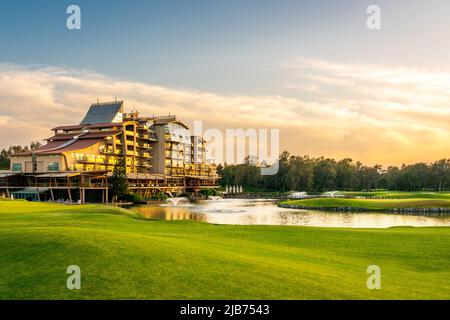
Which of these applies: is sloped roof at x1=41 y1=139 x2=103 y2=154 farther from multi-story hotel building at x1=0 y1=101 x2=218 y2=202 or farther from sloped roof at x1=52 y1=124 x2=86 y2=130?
sloped roof at x1=52 y1=124 x2=86 y2=130

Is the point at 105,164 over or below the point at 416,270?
over

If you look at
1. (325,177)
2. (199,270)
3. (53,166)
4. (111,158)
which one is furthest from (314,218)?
(325,177)

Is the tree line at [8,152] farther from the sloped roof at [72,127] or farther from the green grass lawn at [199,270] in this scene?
the green grass lawn at [199,270]

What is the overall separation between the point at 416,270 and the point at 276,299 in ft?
26.8

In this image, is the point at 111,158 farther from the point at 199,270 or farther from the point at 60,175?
the point at 199,270

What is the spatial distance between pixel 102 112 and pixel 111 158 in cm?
2532

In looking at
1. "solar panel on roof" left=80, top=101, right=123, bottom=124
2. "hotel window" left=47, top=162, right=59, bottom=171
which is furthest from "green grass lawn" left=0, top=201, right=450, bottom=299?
"solar panel on roof" left=80, top=101, right=123, bottom=124

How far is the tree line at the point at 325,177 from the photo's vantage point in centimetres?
15025

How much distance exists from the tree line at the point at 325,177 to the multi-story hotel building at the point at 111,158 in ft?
54.9

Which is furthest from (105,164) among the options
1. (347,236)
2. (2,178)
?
(347,236)

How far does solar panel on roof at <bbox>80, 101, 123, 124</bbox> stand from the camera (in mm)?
123062

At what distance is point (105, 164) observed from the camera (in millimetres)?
103438

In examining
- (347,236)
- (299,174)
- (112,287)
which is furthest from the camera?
(299,174)

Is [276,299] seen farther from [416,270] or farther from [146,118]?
[146,118]
